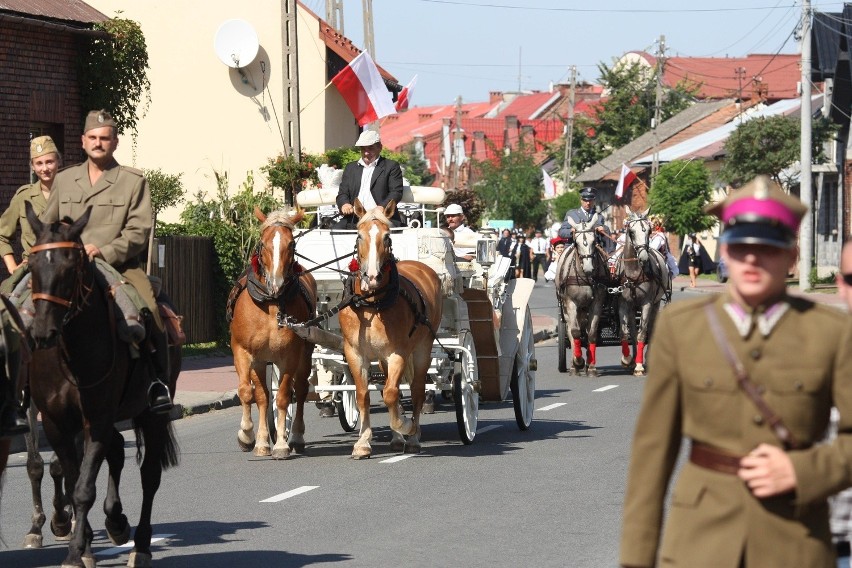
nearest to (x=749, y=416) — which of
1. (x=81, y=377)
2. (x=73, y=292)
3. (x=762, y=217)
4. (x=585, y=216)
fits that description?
(x=762, y=217)

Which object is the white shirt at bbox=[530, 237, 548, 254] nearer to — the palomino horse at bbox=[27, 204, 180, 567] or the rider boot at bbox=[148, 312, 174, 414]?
the rider boot at bbox=[148, 312, 174, 414]

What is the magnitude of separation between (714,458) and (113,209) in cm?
517

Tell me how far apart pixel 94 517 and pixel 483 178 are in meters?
77.8

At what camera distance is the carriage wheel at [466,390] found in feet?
44.4

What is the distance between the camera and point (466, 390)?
45.2 feet

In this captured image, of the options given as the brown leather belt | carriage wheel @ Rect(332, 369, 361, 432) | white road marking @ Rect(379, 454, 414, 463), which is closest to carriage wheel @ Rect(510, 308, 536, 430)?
carriage wheel @ Rect(332, 369, 361, 432)

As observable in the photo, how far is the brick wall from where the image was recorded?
2142cm

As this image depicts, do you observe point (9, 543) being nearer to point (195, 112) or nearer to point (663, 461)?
point (663, 461)

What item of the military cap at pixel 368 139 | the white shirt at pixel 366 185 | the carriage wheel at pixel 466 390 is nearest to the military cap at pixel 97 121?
the carriage wheel at pixel 466 390

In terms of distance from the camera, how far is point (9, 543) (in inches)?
366

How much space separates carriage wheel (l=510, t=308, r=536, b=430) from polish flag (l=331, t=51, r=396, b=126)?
11742 mm

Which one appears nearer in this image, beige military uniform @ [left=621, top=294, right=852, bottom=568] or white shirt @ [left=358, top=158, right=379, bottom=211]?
beige military uniform @ [left=621, top=294, right=852, bottom=568]

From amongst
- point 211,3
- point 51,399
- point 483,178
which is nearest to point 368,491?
point 51,399

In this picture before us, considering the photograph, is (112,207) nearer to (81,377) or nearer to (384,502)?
(81,377)
